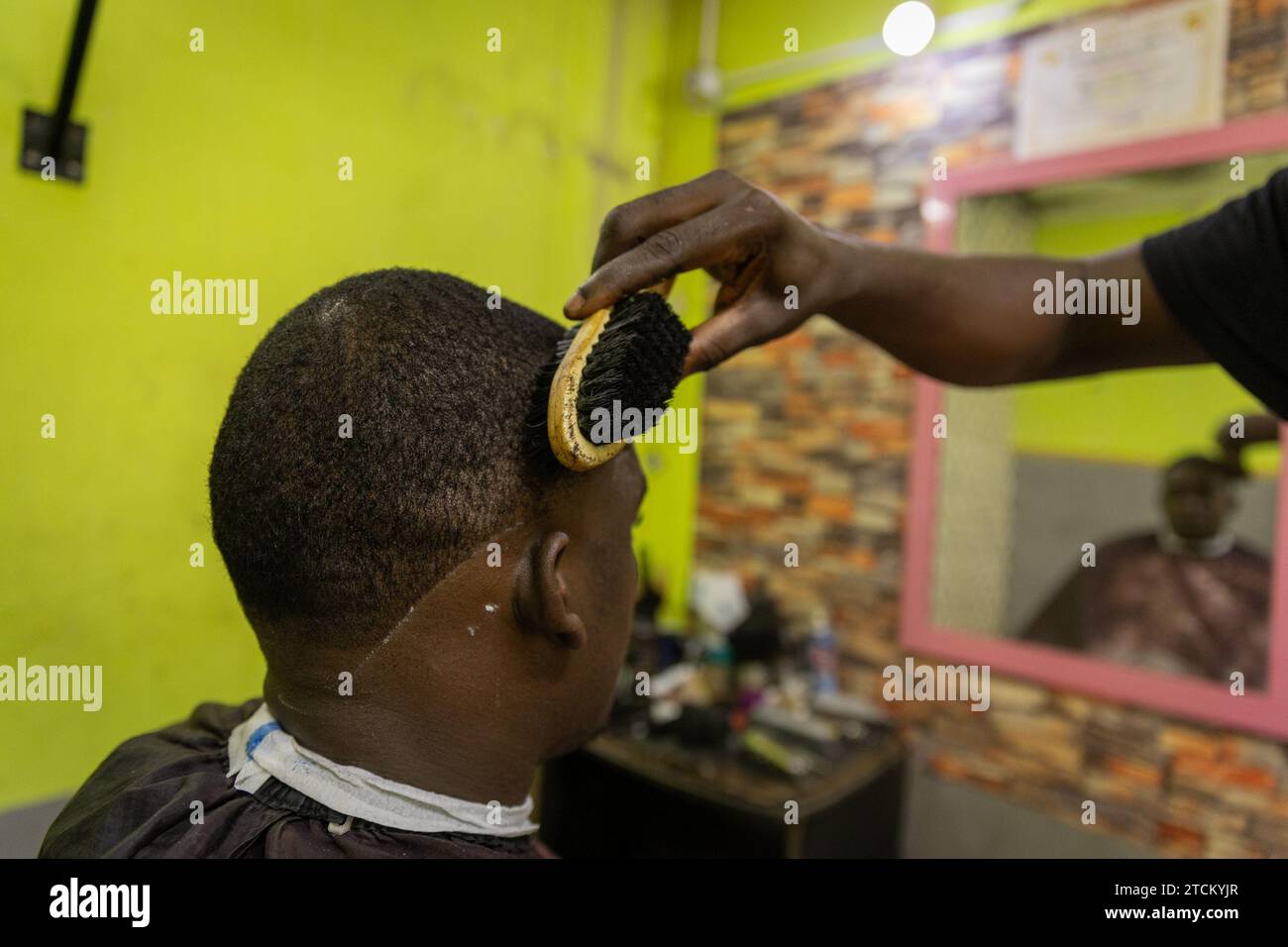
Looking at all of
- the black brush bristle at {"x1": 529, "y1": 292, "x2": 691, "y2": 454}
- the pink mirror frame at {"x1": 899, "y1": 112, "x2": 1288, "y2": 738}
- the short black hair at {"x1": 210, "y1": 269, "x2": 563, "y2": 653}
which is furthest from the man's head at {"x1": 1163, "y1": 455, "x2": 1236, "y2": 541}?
the short black hair at {"x1": 210, "y1": 269, "x2": 563, "y2": 653}

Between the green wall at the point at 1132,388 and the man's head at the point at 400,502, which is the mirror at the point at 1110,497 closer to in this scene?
the green wall at the point at 1132,388

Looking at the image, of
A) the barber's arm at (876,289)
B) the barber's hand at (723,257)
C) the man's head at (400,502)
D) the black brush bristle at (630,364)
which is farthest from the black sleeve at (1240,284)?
the man's head at (400,502)

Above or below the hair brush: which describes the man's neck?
below

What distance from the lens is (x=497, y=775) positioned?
0.81 m

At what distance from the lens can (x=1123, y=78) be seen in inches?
83.0

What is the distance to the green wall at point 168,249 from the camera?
4.32 feet

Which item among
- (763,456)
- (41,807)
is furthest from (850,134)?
(41,807)

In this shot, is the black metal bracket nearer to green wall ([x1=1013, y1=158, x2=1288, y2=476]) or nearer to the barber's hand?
the barber's hand

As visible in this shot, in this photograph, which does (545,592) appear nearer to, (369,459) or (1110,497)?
(369,459)

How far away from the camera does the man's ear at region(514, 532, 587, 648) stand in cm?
75

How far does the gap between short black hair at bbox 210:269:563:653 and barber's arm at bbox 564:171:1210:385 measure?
0.59 ft

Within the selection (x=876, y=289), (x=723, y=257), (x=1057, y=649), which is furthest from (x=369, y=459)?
(x=1057, y=649)

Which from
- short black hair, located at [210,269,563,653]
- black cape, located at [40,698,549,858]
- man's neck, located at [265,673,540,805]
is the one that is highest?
short black hair, located at [210,269,563,653]

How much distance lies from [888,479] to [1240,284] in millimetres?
1539
